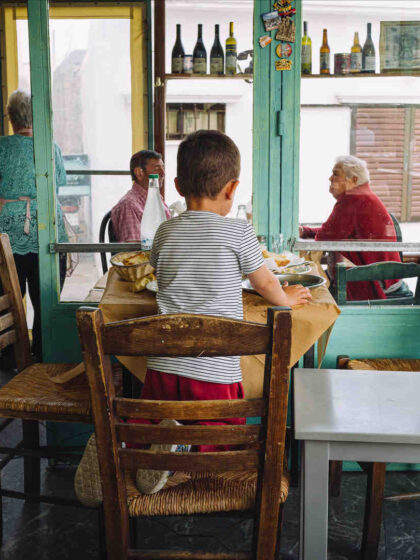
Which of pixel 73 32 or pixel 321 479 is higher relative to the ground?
pixel 73 32

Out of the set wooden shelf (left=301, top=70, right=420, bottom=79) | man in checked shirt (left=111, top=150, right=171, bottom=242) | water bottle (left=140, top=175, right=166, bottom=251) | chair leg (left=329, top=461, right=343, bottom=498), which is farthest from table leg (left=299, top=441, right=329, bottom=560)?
wooden shelf (left=301, top=70, right=420, bottom=79)

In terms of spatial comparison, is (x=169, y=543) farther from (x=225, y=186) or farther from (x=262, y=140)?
(x=262, y=140)

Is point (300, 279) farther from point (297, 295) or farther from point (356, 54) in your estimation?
point (356, 54)

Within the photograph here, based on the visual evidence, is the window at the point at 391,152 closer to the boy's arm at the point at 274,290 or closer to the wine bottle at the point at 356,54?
the wine bottle at the point at 356,54

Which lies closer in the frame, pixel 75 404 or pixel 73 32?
pixel 75 404

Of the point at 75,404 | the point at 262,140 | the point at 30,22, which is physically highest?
the point at 30,22

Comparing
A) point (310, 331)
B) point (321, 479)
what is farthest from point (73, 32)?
point (321, 479)

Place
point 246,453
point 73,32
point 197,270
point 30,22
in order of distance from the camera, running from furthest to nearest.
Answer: point 73,32, point 30,22, point 197,270, point 246,453

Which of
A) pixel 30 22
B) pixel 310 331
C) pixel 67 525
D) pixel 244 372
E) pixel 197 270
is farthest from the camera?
pixel 30 22

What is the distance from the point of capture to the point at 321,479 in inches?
53.0

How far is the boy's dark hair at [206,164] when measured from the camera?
178 centimetres

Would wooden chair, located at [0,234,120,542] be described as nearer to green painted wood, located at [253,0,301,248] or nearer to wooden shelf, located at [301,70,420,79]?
green painted wood, located at [253,0,301,248]

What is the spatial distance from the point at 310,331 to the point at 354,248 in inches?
31.6

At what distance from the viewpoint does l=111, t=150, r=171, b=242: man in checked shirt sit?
268cm
